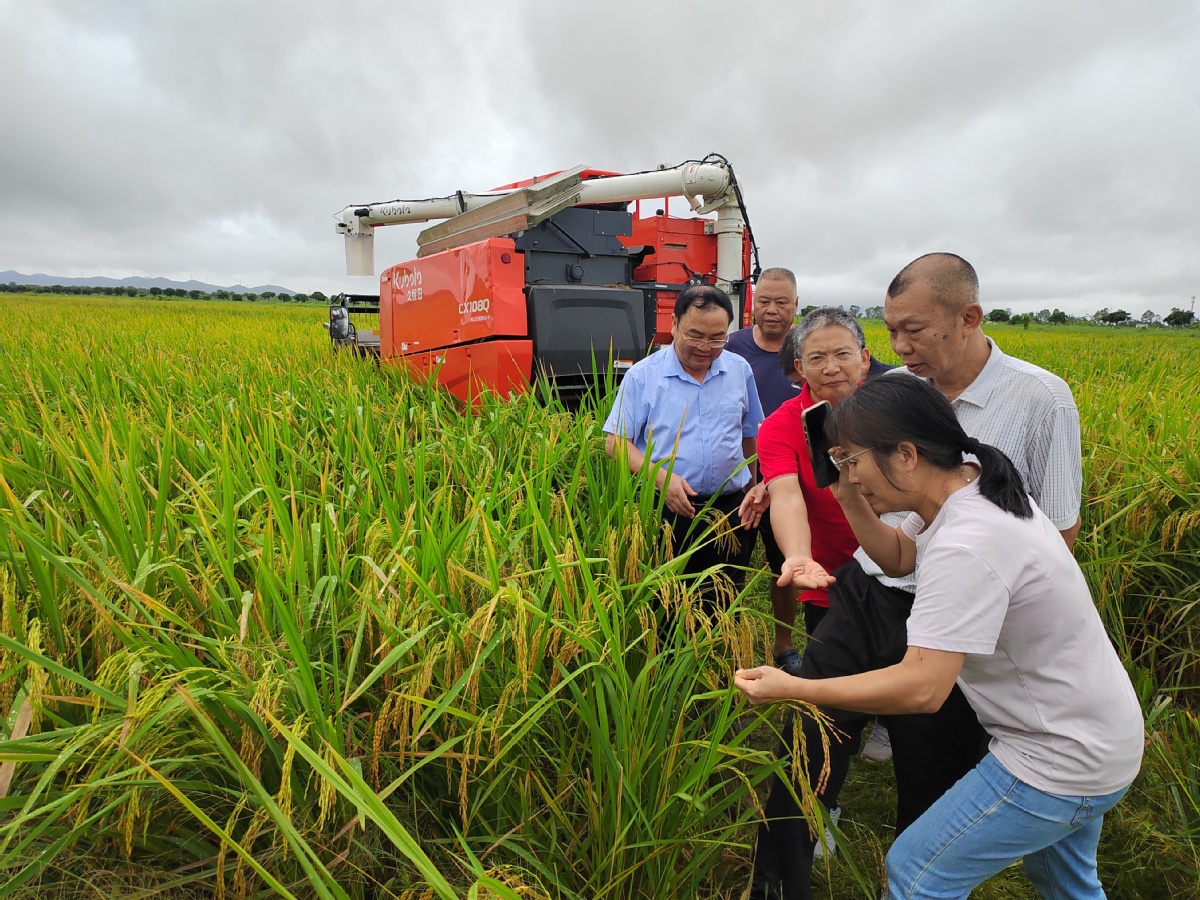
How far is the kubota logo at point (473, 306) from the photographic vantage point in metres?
4.42

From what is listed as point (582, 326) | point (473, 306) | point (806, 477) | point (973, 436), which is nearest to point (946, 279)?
point (973, 436)

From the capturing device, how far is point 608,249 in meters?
5.19

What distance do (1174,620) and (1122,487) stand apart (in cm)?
61

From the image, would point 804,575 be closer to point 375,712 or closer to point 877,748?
point 375,712

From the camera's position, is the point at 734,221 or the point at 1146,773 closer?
the point at 1146,773

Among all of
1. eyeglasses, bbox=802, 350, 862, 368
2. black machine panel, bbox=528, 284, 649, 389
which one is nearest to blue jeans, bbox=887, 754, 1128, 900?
eyeglasses, bbox=802, 350, 862, 368

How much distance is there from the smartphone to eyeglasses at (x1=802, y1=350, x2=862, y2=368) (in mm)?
354

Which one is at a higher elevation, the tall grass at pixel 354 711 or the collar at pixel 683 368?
the collar at pixel 683 368

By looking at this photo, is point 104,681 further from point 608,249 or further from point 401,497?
point 608,249

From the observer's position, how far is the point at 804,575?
1664 millimetres

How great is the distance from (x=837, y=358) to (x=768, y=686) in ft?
3.68

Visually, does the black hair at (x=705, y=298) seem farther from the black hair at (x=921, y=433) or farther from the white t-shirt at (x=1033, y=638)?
the white t-shirt at (x=1033, y=638)

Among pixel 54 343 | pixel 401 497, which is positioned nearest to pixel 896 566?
pixel 401 497

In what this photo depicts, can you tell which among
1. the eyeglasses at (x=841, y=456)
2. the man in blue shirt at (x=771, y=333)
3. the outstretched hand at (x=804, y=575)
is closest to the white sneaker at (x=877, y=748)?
the man in blue shirt at (x=771, y=333)
